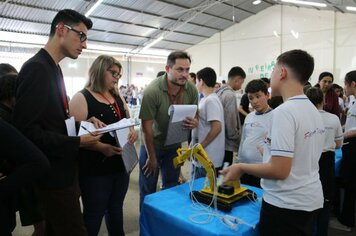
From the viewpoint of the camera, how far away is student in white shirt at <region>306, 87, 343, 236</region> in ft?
6.28

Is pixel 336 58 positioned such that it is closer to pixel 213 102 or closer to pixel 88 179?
pixel 213 102

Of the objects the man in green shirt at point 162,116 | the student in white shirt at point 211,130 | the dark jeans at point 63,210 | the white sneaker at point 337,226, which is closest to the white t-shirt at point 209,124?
the student in white shirt at point 211,130

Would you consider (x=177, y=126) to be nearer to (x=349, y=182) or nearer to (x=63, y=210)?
(x=63, y=210)

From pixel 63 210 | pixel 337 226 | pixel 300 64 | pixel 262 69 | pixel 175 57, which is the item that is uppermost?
pixel 262 69

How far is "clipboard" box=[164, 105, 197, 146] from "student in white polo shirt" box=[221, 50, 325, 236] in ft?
2.47

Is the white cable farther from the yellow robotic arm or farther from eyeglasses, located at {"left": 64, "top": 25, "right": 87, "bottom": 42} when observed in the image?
eyeglasses, located at {"left": 64, "top": 25, "right": 87, "bottom": 42}

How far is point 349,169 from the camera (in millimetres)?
2494

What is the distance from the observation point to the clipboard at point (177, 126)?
1.86m

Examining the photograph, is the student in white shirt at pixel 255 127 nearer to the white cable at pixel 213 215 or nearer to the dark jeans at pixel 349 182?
the white cable at pixel 213 215

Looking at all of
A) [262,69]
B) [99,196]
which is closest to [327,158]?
[99,196]

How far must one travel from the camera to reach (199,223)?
48.0 inches

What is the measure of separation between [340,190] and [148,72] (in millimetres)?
12287

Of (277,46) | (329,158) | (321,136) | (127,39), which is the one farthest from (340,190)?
(127,39)

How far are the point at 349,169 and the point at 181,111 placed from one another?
1664 mm
